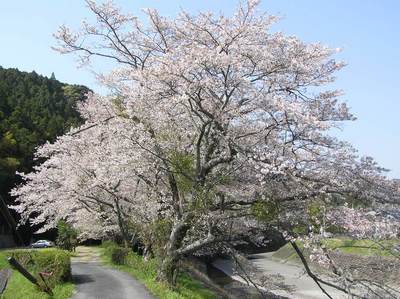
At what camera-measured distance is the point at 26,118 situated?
55469 mm

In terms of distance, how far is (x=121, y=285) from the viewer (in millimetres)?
16156

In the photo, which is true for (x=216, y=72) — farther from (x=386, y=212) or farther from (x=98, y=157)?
(x=98, y=157)

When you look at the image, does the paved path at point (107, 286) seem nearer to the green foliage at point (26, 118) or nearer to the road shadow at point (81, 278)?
the road shadow at point (81, 278)

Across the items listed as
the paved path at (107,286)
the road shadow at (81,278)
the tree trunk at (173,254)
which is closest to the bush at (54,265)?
the road shadow at (81,278)

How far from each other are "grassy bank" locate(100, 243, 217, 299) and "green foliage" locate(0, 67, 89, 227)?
1949cm

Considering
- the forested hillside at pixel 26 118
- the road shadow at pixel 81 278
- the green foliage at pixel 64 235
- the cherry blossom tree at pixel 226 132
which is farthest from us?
the forested hillside at pixel 26 118

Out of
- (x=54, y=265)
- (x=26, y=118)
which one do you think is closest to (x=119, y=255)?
(x=54, y=265)

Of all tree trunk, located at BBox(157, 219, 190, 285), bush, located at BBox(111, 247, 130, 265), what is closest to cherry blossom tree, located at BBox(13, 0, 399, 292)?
tree trunk, located at BBox(157, 219, 190, 285)

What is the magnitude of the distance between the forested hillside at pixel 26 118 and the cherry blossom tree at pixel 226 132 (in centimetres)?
2400

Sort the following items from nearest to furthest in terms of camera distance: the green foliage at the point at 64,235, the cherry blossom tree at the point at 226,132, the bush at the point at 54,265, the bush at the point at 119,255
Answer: the cherry blossom tree at the point at 226,132 → the bush at the point at 54,265 → the bush at the point at 119,255 → the green foliage at the point at 64,235

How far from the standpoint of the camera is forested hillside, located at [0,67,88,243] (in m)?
48.1

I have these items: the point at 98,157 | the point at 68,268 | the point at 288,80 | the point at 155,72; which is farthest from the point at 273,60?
the point at 68,268

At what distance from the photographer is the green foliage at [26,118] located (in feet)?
158

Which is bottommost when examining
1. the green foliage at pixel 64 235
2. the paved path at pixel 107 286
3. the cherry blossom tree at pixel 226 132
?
the paved path at pixel 107 286
